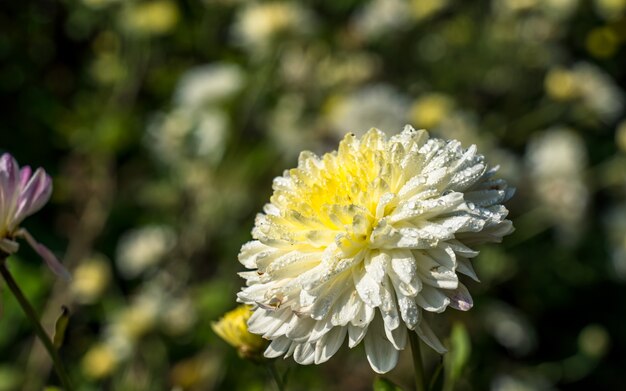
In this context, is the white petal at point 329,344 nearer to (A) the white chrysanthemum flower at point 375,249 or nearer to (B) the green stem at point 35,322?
(A) the white chrysanthemum flower at point 375,249

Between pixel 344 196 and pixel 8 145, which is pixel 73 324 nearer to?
pixel 8 145

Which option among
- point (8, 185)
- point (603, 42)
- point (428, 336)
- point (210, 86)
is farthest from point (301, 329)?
point (603, 42)

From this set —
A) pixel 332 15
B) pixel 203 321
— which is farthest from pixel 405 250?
pixel 332 15

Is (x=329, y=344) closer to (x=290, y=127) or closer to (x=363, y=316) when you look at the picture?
(x=363, y=316)

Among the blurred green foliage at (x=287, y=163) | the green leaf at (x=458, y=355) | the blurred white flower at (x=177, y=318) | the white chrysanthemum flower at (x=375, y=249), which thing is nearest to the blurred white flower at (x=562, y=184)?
the blurred green foliage at (x=287, y=163)

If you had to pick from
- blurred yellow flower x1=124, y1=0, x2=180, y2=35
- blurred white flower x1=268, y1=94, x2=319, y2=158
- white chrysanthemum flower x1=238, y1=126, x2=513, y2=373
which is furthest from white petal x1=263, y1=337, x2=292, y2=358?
blurred yellow flower x1=124, y1=0, x2=180, y2=35
